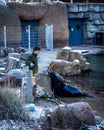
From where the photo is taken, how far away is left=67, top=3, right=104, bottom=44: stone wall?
30922 millimetres

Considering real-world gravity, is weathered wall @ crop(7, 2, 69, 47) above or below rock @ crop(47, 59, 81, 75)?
above

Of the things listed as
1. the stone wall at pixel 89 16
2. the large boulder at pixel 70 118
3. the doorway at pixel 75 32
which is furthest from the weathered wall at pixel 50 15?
the large boulder at pixel 70 118

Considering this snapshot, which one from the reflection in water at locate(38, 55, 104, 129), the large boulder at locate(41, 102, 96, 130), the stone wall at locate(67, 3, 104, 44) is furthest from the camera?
the stone wall at locate(67, 3, 104, 44)

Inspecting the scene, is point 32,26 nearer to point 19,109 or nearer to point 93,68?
point 93,68

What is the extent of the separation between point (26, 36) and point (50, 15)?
96.0 inches

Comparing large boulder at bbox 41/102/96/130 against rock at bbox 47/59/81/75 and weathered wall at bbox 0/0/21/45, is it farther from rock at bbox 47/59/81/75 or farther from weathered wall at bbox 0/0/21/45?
weathered wall at bbox 0/0/21/45

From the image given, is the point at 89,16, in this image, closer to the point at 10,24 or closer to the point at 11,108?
the point at 10,24

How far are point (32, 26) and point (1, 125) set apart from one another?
66.5 ft

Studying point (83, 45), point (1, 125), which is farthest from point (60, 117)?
point (83, 45)

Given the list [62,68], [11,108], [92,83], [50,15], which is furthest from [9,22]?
[11,108]

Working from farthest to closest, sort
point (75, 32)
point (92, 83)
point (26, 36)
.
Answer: point (75, 32), point (26, 36), point (92, 83)

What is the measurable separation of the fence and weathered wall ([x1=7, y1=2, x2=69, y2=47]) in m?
0.81

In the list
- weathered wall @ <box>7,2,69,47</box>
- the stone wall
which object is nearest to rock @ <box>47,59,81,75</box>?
weathered wall @ <box>7,2,69,47</box>

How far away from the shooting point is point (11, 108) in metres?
8.95
